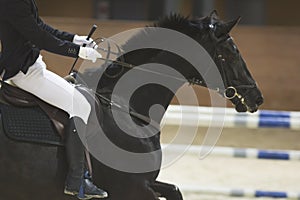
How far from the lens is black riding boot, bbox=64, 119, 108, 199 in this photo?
3.39 m

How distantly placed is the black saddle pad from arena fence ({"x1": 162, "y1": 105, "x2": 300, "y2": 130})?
5.90 ft

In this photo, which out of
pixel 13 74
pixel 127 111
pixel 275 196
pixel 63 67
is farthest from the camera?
pixel 63 67

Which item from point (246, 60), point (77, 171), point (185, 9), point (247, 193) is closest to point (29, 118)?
point (77, 171)

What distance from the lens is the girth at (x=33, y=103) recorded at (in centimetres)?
345

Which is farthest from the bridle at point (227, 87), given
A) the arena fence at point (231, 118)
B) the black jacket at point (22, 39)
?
the arena fence at point (231, 118)

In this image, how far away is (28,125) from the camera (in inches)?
136

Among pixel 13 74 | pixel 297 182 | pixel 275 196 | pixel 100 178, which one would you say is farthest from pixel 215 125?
pixel 13 74

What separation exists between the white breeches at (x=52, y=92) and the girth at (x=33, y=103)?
3cm

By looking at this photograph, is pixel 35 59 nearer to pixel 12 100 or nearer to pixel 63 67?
pixel 12 100

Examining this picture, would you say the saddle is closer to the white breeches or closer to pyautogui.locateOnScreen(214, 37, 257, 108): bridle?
the white breeches

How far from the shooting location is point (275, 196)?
5141 mm

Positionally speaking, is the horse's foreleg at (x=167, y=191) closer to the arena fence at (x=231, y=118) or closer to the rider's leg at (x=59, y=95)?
the rider's leg at (x=59, y=95)

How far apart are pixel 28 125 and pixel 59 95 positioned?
0.24m

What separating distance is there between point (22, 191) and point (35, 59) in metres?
0.71
